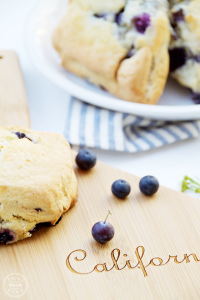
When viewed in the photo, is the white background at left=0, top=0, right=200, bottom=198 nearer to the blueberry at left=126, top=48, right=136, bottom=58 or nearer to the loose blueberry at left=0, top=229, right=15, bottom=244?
the blueberry at left=126, top=48, right=136, bottom=58

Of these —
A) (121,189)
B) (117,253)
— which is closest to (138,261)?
(117,253)

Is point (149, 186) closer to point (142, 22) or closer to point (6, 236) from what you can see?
point (6, 236)

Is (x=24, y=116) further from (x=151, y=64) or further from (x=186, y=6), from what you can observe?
(x=186, y=6)

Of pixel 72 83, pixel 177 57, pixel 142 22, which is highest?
pixel 142 22

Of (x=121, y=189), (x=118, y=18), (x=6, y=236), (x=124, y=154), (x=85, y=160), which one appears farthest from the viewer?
(x=118, y=18)

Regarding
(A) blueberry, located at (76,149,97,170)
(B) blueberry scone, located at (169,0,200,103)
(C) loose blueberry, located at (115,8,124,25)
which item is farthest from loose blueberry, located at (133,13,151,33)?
(A) blueberry, located at (76,149,97,170)

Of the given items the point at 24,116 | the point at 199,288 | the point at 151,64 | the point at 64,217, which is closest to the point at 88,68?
the point at 151,64
